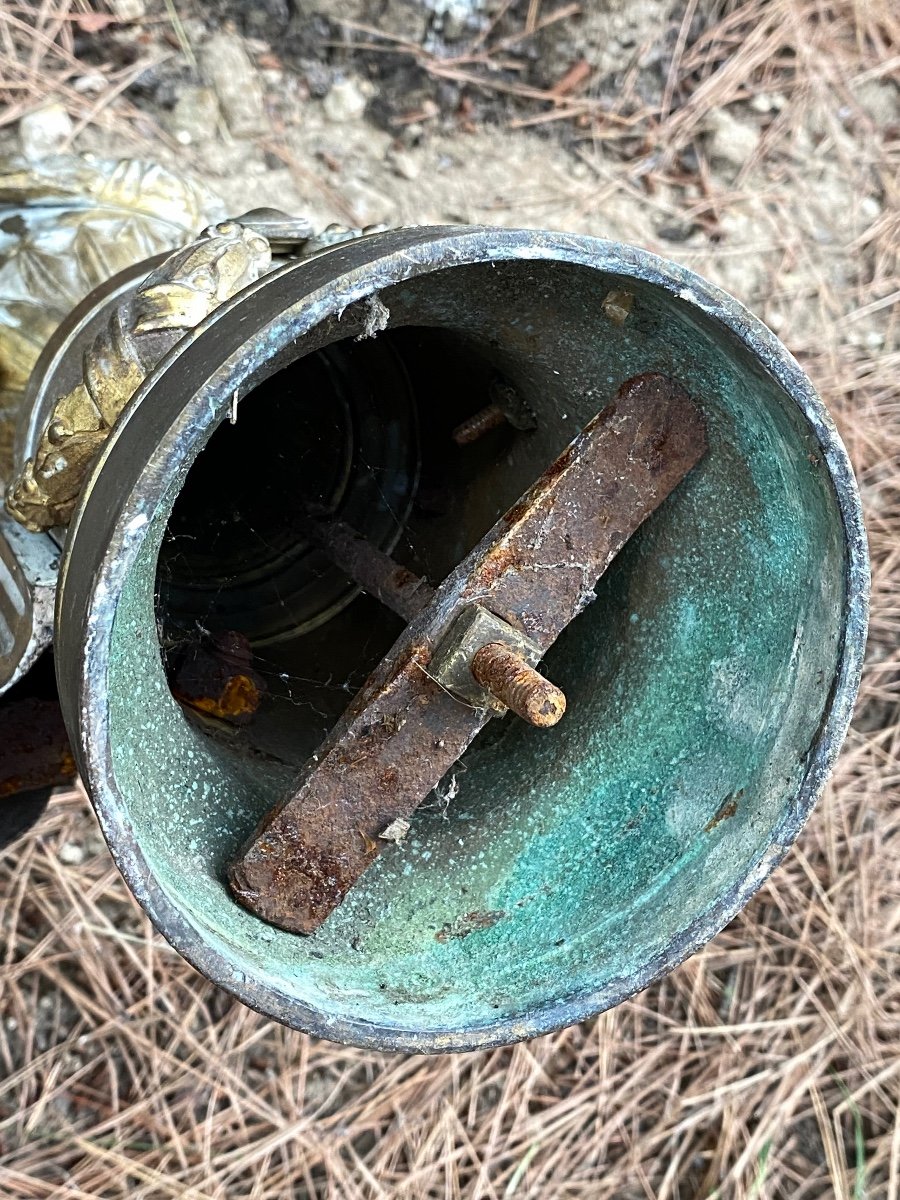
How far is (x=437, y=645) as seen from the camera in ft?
2.76

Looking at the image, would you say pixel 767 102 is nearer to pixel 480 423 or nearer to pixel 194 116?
pixel 194 116

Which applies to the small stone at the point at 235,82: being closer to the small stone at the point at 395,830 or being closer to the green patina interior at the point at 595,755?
the green patina interior at the point at 595,755

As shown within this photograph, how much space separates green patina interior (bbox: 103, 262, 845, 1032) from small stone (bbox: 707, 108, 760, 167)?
100 centimetres

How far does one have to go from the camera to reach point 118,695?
2.43 feet

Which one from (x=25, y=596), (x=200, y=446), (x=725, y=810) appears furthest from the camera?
(x=25, y=596)

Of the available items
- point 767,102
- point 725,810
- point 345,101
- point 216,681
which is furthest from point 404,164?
point 725,810

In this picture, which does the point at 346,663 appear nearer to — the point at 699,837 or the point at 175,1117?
the point at 699,837

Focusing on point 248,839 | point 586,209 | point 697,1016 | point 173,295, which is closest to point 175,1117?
point 697,1016

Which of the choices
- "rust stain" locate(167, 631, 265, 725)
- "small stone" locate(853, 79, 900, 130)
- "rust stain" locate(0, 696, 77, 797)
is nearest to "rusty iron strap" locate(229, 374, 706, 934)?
"rust stain" locate(167, 631, 265, 725)

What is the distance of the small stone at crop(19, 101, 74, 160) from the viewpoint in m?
1.53

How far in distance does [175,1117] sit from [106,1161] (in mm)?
103

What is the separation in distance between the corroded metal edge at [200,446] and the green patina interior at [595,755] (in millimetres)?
12

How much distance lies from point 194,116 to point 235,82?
3.1 inches

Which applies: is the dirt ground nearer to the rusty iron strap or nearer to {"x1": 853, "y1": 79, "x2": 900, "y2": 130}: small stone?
{"x1": 853, "y1": 79, "x2": 900, "y2": 130}: small stone
